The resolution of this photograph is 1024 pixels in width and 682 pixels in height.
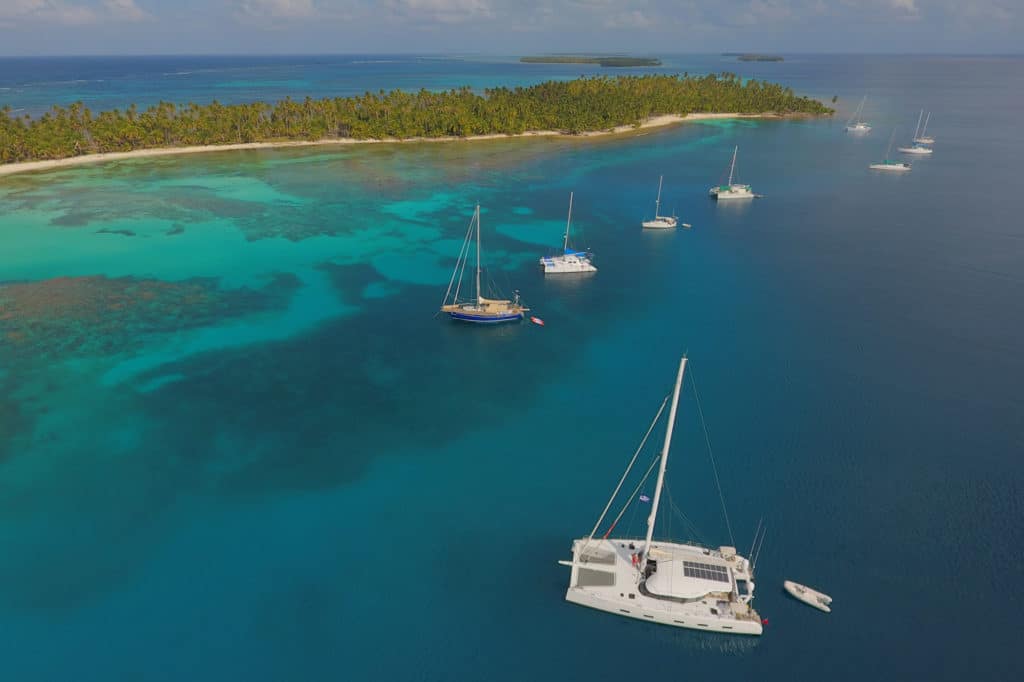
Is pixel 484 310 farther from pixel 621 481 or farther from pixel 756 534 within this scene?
pixel 756 534

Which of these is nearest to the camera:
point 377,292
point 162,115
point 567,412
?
point 567,412

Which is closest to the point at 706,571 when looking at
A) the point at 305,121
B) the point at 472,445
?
the point at 472,445

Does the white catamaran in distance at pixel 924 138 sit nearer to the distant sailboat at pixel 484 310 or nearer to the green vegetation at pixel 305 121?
the green vegetation at pixel 305 121

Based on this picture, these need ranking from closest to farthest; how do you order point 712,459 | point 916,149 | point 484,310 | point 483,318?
point 712,459 → point 483,318 → point 484,310 → point 916,149

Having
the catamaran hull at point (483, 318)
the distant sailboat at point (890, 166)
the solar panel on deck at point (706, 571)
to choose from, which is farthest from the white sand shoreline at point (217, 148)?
the solar panel on deck at point (706, 571)

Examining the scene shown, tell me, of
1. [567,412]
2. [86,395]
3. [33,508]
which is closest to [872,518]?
[567,412]

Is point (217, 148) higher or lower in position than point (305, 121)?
lower

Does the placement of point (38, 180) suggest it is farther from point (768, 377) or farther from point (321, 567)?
point (768, 377)
